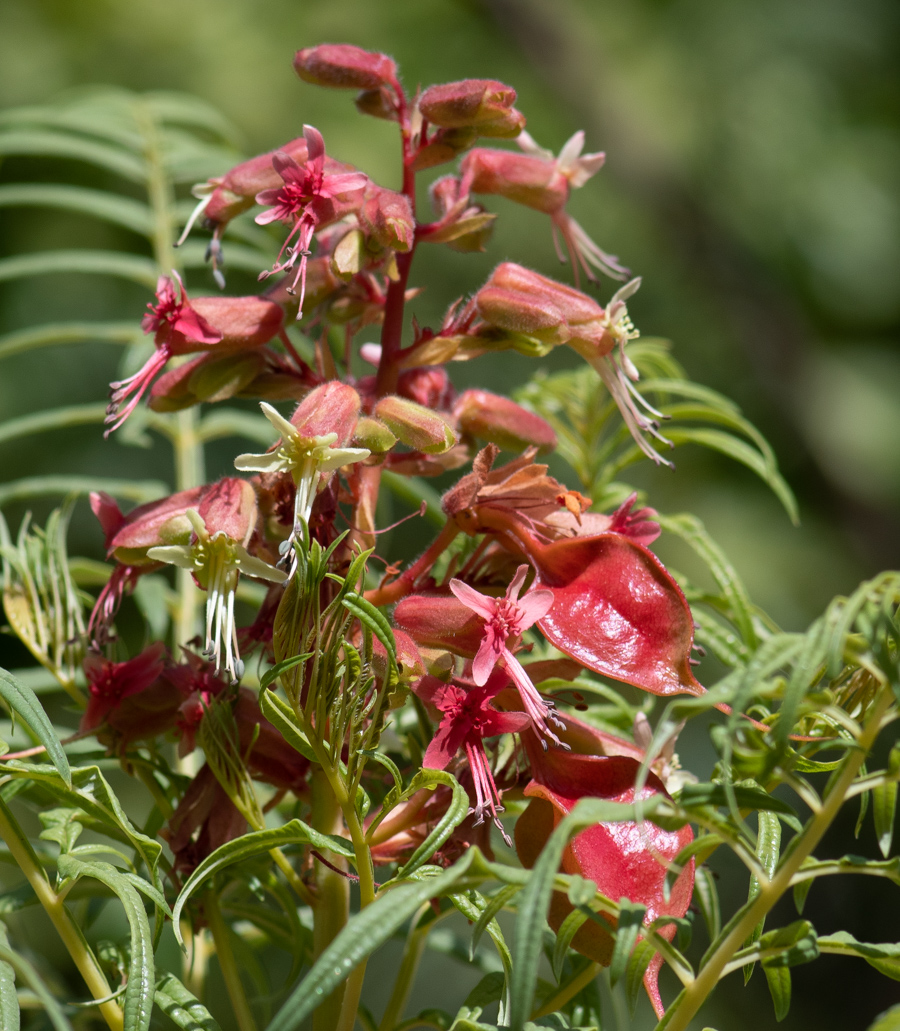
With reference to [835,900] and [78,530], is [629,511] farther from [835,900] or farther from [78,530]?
[835,900]

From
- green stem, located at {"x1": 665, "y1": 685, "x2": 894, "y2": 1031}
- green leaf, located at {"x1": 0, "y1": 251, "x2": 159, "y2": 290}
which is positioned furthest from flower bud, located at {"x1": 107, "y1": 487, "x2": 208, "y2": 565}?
green leaf, located at {"x1": 0, "y1": 251, "x2": 159, "y2": 290}

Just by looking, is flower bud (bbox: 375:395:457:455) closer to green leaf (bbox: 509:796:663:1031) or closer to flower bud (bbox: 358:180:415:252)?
flower bud (bbox: 358:180:415:252)

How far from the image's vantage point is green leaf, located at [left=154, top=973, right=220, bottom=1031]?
48 centimetres

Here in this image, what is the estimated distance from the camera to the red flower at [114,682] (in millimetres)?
587

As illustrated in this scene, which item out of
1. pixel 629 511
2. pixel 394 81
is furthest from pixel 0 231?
pixel 629 511

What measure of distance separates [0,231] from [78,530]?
0.78 meters

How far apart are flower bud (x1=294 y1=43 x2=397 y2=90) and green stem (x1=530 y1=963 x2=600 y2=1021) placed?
496 mm

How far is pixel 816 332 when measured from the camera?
3211 millimetres

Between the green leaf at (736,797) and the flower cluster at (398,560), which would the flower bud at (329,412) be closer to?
the flower cluster at (398,560)

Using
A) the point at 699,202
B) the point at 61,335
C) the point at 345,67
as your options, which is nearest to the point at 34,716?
the point at 345,67

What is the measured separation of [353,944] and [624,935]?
0.35 ft

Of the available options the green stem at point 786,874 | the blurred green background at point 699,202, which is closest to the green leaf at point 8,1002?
the green stem at point 786,874

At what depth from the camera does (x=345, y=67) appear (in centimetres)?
A: 61

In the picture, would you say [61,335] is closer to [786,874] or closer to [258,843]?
[258,843]
